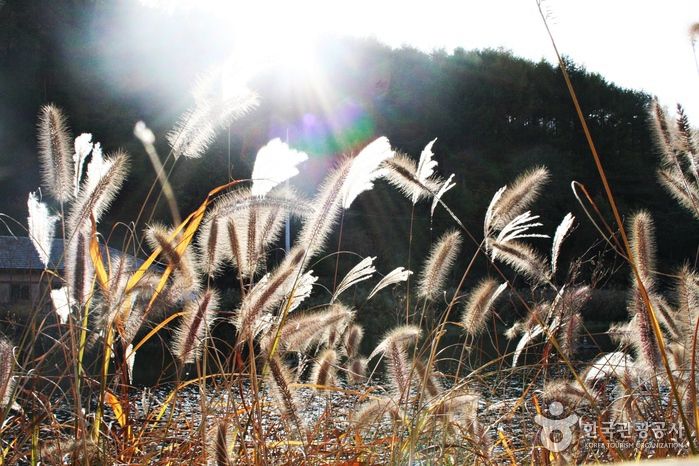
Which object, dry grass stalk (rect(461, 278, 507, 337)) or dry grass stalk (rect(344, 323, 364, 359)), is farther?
dry grass stalk (rect(344, 323, 364, 359))

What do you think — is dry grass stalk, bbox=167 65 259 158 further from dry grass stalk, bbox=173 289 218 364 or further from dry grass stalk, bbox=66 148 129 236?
dry grass stalk, bbox=173 289 218 364

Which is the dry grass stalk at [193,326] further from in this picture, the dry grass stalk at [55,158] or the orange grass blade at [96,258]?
the dry grass stalk at [55,158]

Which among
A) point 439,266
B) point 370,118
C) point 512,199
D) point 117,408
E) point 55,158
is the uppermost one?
point 370,118

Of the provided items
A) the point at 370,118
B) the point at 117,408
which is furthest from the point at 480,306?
the point at 370,118

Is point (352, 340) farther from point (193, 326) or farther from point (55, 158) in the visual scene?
point (55, 158)

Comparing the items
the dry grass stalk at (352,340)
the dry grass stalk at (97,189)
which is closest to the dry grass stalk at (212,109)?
the dry grass stalk at (97,189)

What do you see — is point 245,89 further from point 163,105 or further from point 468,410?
point 163,105

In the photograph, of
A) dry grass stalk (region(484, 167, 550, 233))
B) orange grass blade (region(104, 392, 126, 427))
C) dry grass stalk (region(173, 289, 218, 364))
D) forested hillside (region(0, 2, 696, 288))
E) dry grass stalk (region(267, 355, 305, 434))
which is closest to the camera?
dry grass stalk (region(267, 355, 305, 434))

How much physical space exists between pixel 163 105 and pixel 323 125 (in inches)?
220

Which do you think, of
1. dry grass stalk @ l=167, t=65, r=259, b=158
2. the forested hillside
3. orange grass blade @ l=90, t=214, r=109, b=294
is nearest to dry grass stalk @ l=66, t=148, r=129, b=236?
orange grass blade @ l=90, t=214, r=109, b=294

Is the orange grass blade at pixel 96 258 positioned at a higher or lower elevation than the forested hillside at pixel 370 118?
lower

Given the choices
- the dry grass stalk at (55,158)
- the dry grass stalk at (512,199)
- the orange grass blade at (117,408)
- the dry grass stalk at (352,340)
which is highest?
the dry grass stalk at (55,158)

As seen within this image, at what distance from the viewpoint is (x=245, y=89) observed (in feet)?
4.89

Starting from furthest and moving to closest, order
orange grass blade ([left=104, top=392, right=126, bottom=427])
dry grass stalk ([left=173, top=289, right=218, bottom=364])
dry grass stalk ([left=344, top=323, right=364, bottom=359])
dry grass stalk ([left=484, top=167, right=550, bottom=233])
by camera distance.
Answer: dry grass stalk ([left=344, top=323, right=364, bottom=359]) → dry grass stalk ([left=484, top=167, right=550, bottom=233]) → orange grass blade ([left=104, top=392, right=126, bottom=427]) → dry grass stalk ([left=173, top=289, right=218, bottom=364])
